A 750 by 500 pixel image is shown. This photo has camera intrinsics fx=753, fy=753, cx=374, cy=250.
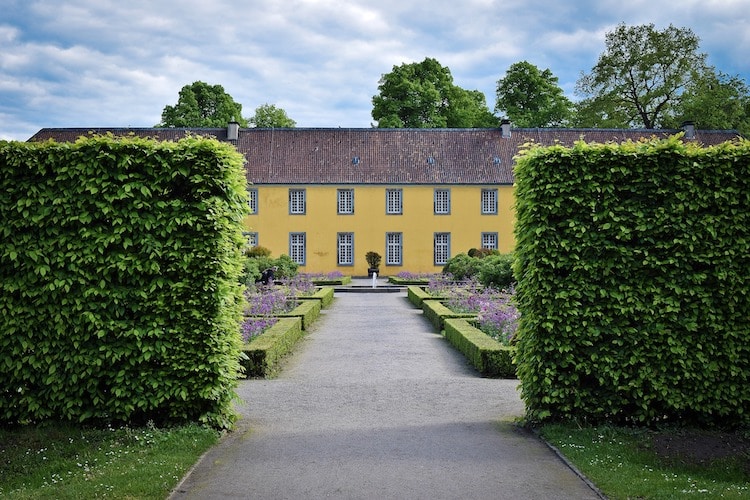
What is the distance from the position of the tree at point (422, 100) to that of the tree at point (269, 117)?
10.3m

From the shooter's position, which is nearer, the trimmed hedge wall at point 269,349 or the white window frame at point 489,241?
the trimmed hedge wall at point 269,349

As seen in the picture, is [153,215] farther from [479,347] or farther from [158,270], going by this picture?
[479,347]

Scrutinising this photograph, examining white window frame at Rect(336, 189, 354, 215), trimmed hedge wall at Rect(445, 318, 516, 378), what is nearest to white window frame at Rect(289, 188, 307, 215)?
white window frame at Rect(336, 189, 354, 215)

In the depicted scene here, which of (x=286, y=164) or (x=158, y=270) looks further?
(x=286, y=164)

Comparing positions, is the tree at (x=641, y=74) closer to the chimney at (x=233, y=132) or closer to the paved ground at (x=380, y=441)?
the chimney at (x=233, y=132)

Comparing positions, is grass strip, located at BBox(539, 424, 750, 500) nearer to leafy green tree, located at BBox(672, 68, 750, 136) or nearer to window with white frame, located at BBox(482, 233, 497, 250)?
window with white frame, located at BBox(482, 233, 497, 250)

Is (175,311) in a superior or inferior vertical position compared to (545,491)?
superior

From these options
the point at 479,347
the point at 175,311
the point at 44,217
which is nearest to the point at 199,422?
the point at 175,311

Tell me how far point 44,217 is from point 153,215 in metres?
0.96

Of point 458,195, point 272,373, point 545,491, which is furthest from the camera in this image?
point 458,195

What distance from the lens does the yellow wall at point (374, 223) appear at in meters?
38.8

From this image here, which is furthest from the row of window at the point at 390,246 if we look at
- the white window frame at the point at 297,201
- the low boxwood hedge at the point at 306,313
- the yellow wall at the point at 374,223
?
the low boxwood hedge at the point at 306,313

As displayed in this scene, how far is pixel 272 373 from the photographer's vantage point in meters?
10.2

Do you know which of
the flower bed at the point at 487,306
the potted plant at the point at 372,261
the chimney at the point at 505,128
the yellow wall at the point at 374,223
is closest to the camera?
the flower bed at the point at 487,306
